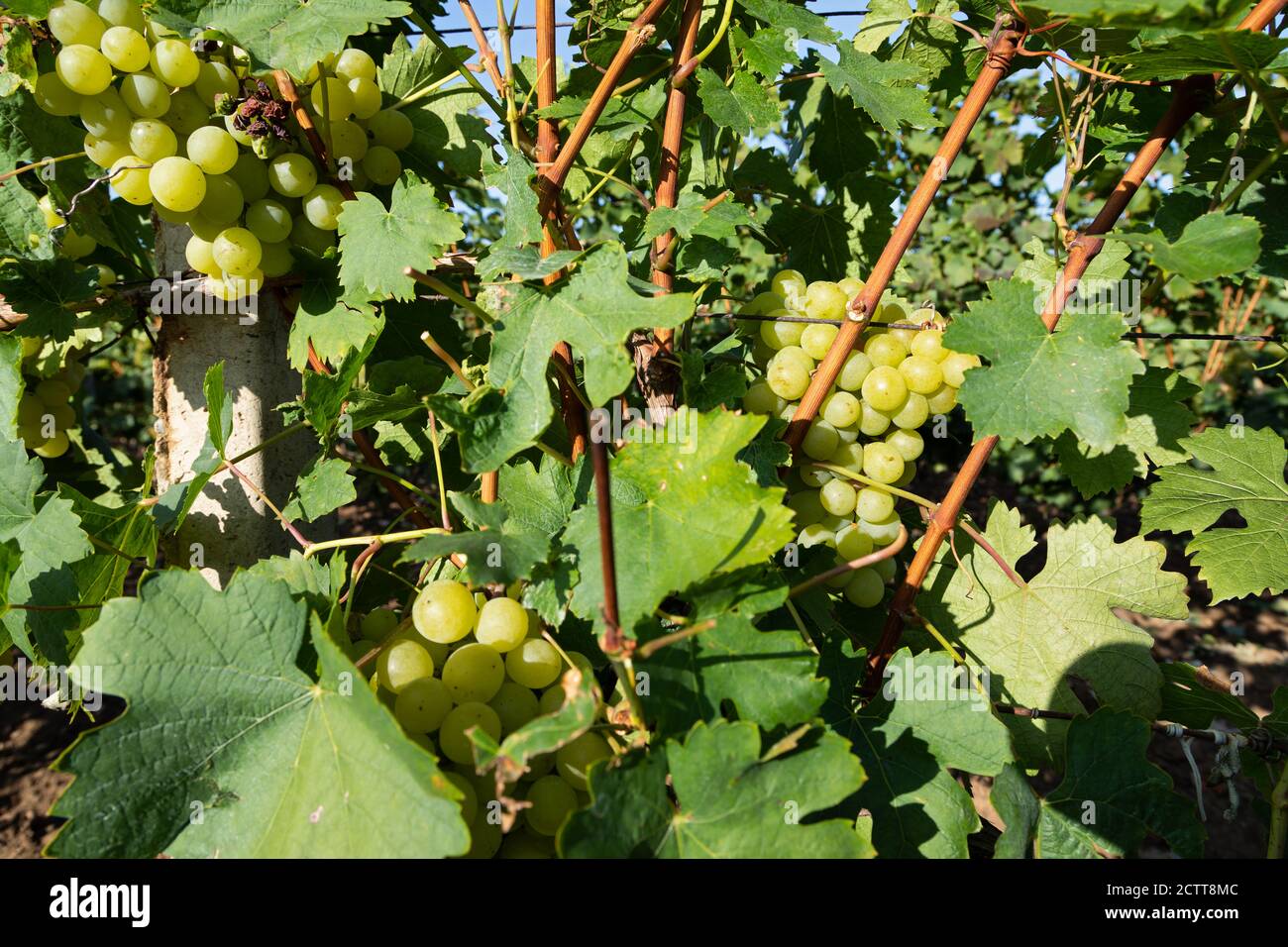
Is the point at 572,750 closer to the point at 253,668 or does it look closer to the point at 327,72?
the point at 253,668

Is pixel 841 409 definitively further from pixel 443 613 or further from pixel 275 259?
pixel 275 259

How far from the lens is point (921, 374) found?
1251mm

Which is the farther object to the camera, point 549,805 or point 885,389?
point 885,389

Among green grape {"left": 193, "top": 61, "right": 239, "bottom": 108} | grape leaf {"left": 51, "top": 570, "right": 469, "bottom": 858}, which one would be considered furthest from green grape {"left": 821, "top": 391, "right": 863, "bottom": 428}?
green grape {"left": 193, "top": 61, "right": 239, "bottom": 108}

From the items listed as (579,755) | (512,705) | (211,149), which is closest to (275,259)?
(211,149)

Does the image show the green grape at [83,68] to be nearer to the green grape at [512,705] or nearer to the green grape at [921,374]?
the green grape at [512,705]

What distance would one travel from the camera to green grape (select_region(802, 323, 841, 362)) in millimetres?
1267

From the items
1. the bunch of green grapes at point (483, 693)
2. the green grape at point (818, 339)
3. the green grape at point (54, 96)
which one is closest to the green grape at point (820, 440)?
the green grape at point (818, 339)

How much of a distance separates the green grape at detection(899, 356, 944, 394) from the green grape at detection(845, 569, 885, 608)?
31 cm

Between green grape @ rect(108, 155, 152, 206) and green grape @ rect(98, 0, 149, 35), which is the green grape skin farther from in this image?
green grape @ rect(98, 0, 149, 35)

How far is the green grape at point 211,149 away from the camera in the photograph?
1.20m

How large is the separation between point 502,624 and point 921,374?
0.72m

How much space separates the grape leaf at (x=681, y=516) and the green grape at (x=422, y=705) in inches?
9.4

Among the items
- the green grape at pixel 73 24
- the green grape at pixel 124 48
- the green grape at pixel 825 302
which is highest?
the green grape at pixel 73 24
